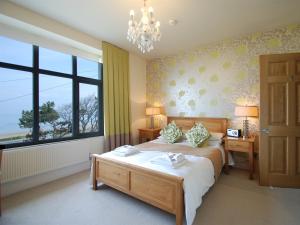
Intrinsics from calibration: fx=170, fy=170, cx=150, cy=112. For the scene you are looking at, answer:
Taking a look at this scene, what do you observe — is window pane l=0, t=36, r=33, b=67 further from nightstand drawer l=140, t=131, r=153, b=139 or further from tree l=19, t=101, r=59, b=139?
nightstand drawer l=140, t=131, r=153, b=139

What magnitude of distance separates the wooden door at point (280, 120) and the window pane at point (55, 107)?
3718mm

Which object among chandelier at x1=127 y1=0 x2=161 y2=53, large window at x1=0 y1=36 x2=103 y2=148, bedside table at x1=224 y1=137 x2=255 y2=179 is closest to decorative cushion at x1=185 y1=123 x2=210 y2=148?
bedside table at x1=224 y1=137 x2=255 y2=179

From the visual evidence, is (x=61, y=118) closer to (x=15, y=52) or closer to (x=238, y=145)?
(x=15, y=52)

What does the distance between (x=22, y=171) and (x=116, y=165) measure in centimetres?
156

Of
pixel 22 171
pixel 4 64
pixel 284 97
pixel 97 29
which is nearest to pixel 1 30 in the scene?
pixel 4 64

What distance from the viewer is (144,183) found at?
85.6 inches

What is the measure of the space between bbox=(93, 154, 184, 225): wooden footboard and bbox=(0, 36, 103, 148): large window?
4.15 ft

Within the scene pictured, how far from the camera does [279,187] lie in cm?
280

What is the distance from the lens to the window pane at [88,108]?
12.5 feet

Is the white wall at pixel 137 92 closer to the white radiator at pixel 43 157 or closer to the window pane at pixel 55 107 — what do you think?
the white radiator at pixel 43 157

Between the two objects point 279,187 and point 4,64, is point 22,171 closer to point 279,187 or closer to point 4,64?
point 4,64

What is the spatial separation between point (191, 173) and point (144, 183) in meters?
0.61

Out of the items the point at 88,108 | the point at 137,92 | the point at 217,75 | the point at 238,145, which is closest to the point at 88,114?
the point at 88,108

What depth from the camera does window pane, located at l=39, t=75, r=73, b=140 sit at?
321 centimetres
